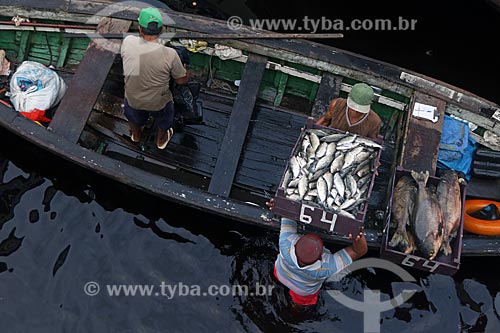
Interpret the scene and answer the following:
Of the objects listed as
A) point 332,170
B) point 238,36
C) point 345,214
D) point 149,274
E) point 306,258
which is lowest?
point 149,274

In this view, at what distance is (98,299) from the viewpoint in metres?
6.76

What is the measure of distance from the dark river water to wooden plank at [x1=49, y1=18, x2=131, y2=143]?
1.15 meters

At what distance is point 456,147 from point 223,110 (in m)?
3.15

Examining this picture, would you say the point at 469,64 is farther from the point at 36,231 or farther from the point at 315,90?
the point at 36,231

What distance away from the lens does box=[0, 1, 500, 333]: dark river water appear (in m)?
6.67

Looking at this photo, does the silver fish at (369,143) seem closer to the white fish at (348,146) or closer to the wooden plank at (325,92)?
the white fish at (348,146)

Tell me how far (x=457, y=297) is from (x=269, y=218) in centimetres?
297

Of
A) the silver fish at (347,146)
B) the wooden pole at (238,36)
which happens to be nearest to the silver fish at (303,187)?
the silver fish at (347,146)

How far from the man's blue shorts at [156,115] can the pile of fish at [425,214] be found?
2.88 meters

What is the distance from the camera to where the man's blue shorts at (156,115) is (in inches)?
251

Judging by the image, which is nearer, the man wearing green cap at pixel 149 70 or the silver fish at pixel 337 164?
the silver fish at pixel 337 164

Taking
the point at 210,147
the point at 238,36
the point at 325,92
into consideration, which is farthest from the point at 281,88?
the point at 210,147

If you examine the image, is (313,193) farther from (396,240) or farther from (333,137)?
(396,240)

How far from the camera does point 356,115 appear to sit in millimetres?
5543
